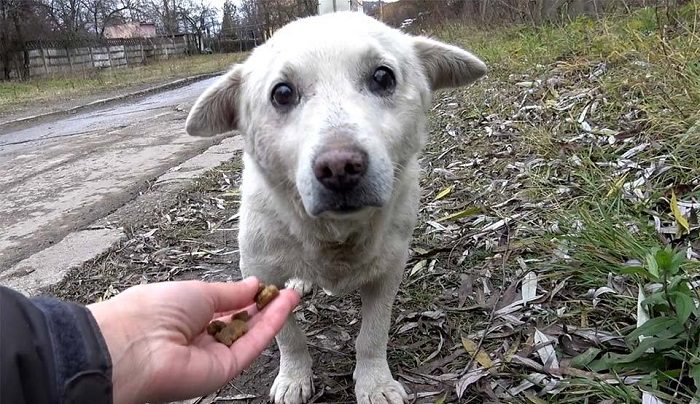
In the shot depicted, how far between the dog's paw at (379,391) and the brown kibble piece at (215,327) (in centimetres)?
71

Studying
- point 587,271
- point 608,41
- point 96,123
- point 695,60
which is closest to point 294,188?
point 587,271

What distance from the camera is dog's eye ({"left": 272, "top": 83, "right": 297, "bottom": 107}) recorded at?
8.04 ft

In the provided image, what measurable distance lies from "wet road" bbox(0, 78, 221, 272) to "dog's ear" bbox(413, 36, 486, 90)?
293 cm

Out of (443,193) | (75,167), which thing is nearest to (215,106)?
(443,193)

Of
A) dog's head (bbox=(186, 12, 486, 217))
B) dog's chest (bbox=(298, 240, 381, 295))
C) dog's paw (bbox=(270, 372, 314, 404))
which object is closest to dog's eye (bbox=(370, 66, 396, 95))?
dog's head (bbox=(186, 12, 486, 217))

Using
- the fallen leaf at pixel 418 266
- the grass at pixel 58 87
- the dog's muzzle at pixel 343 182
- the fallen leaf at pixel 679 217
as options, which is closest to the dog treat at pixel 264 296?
the dog's muzzle at pixel 343 182

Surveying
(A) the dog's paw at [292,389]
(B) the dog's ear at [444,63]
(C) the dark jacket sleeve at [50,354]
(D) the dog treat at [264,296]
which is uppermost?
(B) the dog's ear at [444,63]

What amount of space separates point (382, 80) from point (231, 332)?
1.14 meters

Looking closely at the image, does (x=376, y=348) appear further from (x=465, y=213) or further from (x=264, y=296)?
(x=465, y=213)

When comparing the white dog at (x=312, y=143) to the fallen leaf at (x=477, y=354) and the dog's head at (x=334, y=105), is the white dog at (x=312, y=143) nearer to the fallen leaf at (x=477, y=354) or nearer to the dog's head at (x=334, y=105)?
the dog's head at (x=334, y=105)

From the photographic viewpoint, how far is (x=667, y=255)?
6.21 ft

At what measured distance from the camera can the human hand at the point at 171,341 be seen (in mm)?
1691

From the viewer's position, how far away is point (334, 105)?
88.0 inches

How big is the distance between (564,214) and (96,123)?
31.1 feet
